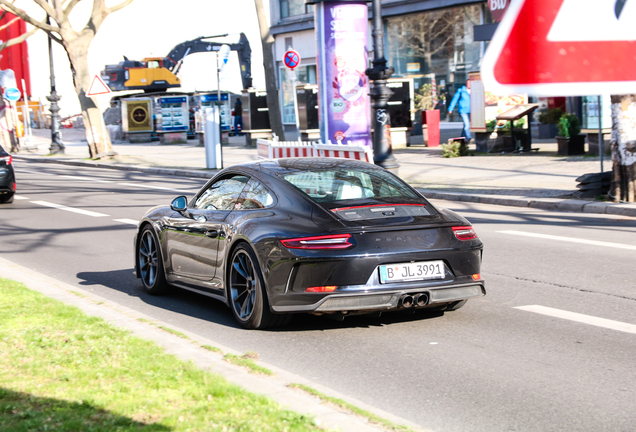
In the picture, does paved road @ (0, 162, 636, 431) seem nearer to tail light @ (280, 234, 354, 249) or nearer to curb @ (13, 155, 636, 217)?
tail light @ (280, 234, 354, 249)

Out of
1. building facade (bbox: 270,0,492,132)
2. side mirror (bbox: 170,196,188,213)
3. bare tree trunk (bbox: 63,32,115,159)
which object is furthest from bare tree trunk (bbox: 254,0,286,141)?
side mirror (bbox: 170,196,188,213)

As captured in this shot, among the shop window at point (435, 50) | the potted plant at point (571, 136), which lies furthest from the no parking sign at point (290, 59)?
the shop window at point (435, 50)

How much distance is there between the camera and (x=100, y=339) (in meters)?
5.56

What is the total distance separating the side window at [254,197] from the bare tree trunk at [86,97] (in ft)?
86.5

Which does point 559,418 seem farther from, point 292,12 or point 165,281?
point 292,12

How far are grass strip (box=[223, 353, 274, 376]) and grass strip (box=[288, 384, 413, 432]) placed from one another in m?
0.35

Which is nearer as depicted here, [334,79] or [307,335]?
[307,335]

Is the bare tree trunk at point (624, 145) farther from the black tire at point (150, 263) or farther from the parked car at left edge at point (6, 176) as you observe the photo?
the parked car at left edge at point (6, 176)

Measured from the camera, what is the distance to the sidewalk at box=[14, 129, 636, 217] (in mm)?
14211

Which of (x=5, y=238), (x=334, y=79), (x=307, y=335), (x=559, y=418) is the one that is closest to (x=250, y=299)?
(x=307, y=335)

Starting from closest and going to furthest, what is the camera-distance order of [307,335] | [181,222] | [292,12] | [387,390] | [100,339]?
1. [387,390]
2. [100,339]
3. [307,335]
4. [181,222]
5. [292,12]

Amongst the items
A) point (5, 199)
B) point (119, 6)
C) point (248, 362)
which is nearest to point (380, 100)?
point (5, 199)

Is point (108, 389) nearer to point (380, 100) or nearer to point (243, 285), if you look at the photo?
point (243, 285)

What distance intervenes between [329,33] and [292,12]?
25.6 metres
